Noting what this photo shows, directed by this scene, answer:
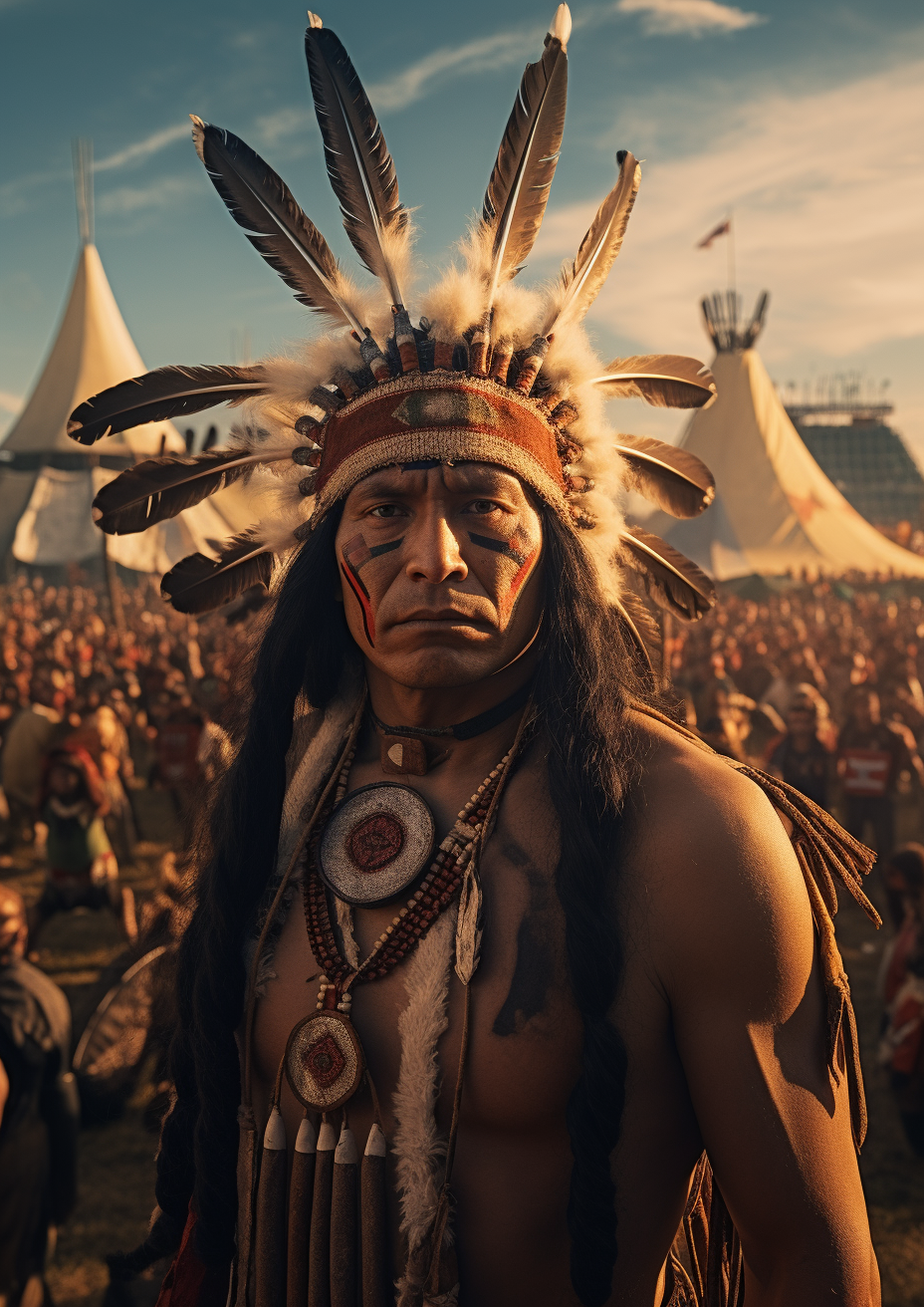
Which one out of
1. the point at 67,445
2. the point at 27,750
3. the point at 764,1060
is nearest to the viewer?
the point at 764,1060

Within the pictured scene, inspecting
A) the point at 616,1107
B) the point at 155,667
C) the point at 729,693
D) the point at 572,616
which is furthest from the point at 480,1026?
the point at 155,667

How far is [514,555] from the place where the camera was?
5.83ft

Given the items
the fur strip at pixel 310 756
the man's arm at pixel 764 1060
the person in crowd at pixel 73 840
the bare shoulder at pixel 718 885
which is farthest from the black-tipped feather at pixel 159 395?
the person in crowd at pixel 73 840

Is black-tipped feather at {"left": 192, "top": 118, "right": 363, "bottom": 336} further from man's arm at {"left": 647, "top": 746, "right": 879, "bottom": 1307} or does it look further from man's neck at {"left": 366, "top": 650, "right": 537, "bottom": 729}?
man's arm at {"left": 647, "top": 746, "right": 879, "bottom": 1307}

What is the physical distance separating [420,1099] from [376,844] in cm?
43

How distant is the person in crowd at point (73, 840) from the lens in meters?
6.84

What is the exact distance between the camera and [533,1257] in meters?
1.48

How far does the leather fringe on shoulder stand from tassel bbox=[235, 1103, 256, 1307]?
2.32 ft

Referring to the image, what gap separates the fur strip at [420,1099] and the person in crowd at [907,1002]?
4088 mm

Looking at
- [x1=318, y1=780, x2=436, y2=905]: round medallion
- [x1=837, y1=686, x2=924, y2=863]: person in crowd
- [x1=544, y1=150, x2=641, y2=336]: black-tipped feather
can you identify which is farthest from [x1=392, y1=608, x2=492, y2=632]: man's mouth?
[x1=837, y1=686, x2=924, y2=863]: person in crowd

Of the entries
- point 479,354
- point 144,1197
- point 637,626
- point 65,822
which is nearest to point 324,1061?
point 637,626

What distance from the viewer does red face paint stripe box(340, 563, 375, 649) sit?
1.80 meters

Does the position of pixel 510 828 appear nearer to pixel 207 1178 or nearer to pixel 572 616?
pixel 572 616

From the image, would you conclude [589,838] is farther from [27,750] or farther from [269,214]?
[27,750]
